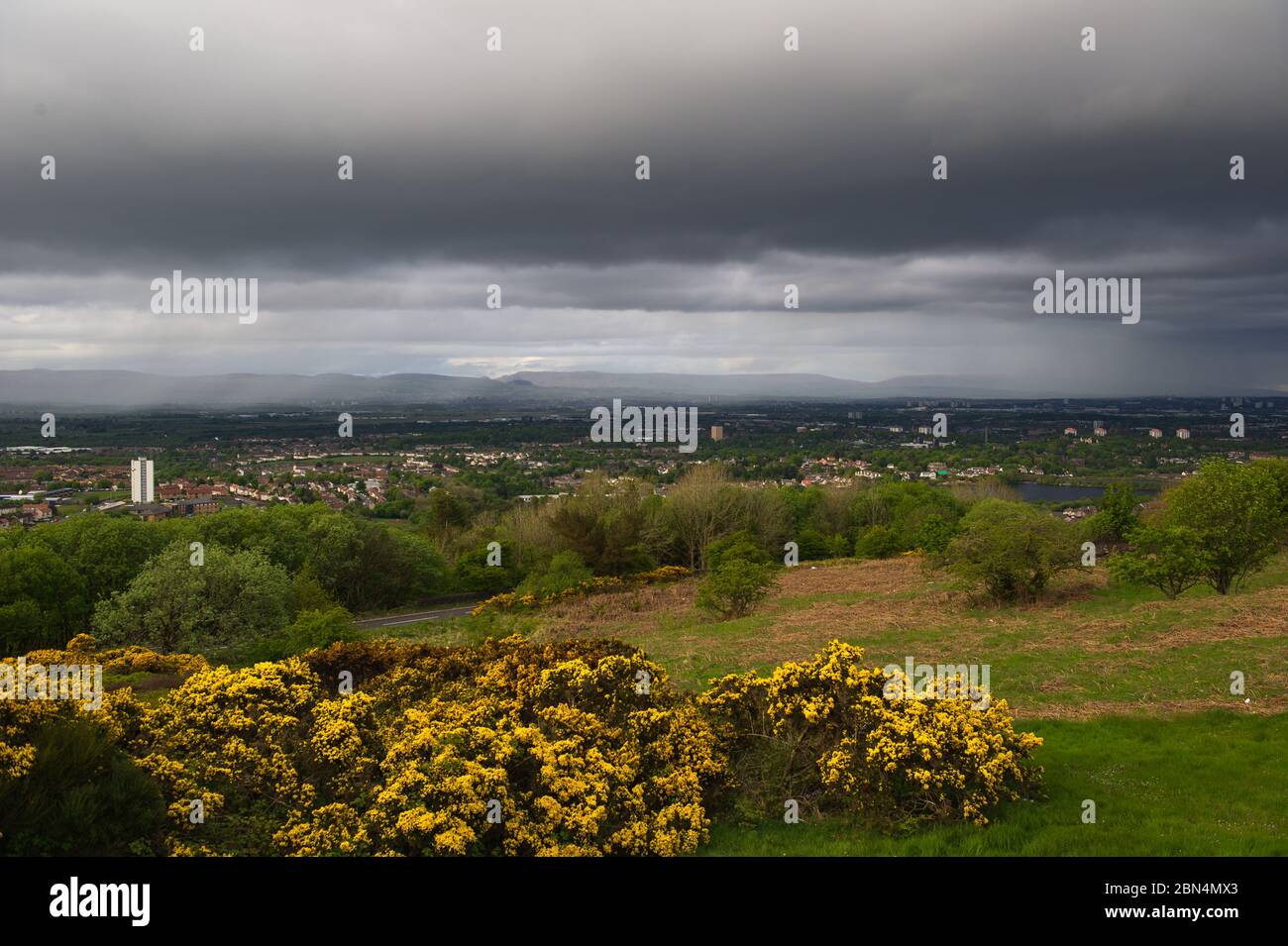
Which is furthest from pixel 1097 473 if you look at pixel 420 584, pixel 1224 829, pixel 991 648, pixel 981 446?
pixel 1224 829

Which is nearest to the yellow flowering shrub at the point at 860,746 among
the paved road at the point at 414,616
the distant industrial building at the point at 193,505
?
the paved road at the point at 414,616

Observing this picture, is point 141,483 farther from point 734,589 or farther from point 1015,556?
point 1015,556

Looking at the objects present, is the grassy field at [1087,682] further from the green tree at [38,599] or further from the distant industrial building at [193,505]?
the distant industrial building at [193,505]

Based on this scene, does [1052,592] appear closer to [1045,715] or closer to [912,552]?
[1045,715]

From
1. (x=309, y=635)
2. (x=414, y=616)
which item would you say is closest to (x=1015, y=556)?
(x=309, y=635)

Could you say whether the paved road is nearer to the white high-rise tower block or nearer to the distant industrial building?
the distant industrial building
